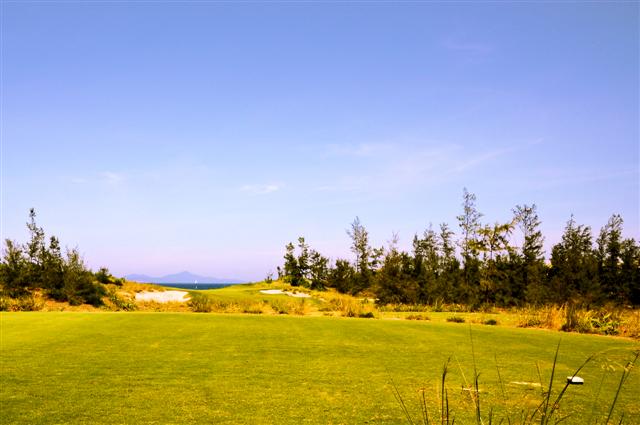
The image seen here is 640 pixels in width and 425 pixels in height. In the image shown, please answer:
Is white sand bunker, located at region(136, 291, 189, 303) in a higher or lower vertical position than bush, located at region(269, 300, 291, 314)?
lower

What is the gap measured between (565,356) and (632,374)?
4.04 feet

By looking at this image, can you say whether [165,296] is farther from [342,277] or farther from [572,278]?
[572,278]

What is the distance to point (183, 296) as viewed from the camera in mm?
30875

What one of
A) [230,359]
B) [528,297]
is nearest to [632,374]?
[230,359]

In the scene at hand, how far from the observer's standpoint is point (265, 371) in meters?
6.13

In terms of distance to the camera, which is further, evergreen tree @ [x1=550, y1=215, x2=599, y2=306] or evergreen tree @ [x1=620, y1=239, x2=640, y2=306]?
evergreen tree @ [x1=620, y1=239, x2=640, y2=306]

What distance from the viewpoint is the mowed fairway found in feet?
14.7

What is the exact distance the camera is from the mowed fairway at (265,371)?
14.7 ft

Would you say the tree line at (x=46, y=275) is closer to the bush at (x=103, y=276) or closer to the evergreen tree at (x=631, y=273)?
the bush at (x=103, y=276)

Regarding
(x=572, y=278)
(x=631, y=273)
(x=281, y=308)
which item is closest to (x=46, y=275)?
(x=281, y=308)

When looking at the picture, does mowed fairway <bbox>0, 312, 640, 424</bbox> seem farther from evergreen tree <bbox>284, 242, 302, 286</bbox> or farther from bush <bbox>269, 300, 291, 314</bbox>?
evergreen tree <bbox>284, 242, 302, 286</bbox>

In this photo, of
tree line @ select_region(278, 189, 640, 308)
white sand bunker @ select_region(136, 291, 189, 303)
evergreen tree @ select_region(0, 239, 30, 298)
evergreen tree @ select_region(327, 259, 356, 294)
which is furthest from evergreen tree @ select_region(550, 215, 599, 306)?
evergreen tree @ select_region(0, 239, 30, 298)

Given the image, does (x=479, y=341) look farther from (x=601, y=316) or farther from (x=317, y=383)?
(x=601, y=316)

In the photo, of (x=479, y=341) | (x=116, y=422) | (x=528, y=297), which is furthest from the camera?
(x=528, y=297)
